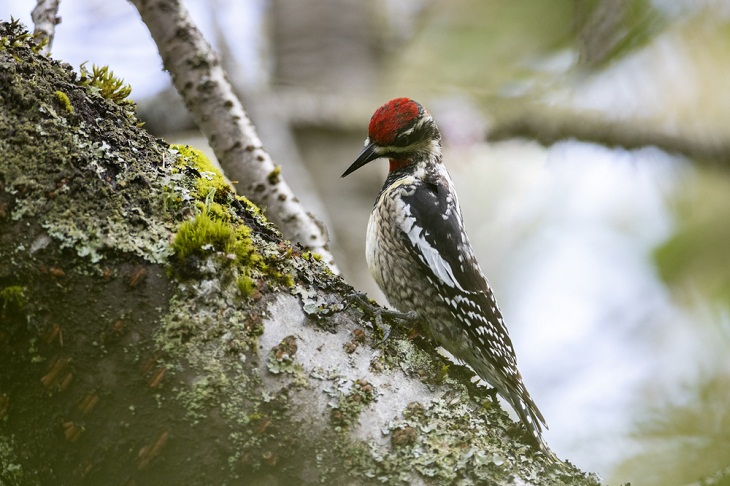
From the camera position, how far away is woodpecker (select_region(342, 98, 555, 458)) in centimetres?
233

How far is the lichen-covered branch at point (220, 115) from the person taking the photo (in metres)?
2.22

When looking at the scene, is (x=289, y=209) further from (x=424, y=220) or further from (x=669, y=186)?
(x=669, y=186)

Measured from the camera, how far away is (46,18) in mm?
1800

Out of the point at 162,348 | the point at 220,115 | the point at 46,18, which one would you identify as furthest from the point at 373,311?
Answer: the point at 46,18

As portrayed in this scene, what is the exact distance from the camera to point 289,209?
7.55 ft

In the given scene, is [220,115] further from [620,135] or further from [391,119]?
[620,135]

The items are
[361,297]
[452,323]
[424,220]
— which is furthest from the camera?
[424,220]

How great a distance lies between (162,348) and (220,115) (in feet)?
3.78

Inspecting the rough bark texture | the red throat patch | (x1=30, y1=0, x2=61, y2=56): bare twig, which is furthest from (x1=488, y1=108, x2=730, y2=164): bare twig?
(x1=30, y1=0, x2=61, y2=56): bare twig

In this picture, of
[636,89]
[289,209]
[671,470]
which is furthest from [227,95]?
[636,89]

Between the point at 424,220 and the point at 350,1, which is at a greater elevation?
the point at 350,1

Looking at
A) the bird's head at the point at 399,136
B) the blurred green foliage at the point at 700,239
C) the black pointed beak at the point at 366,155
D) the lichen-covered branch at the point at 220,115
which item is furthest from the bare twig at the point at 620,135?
the lichen-covered branch at the point at 220,115

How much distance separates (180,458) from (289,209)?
3.78 ft

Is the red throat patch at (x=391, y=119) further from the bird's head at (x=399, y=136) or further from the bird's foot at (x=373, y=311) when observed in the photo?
the bird's foot at (x=373, y=311)
